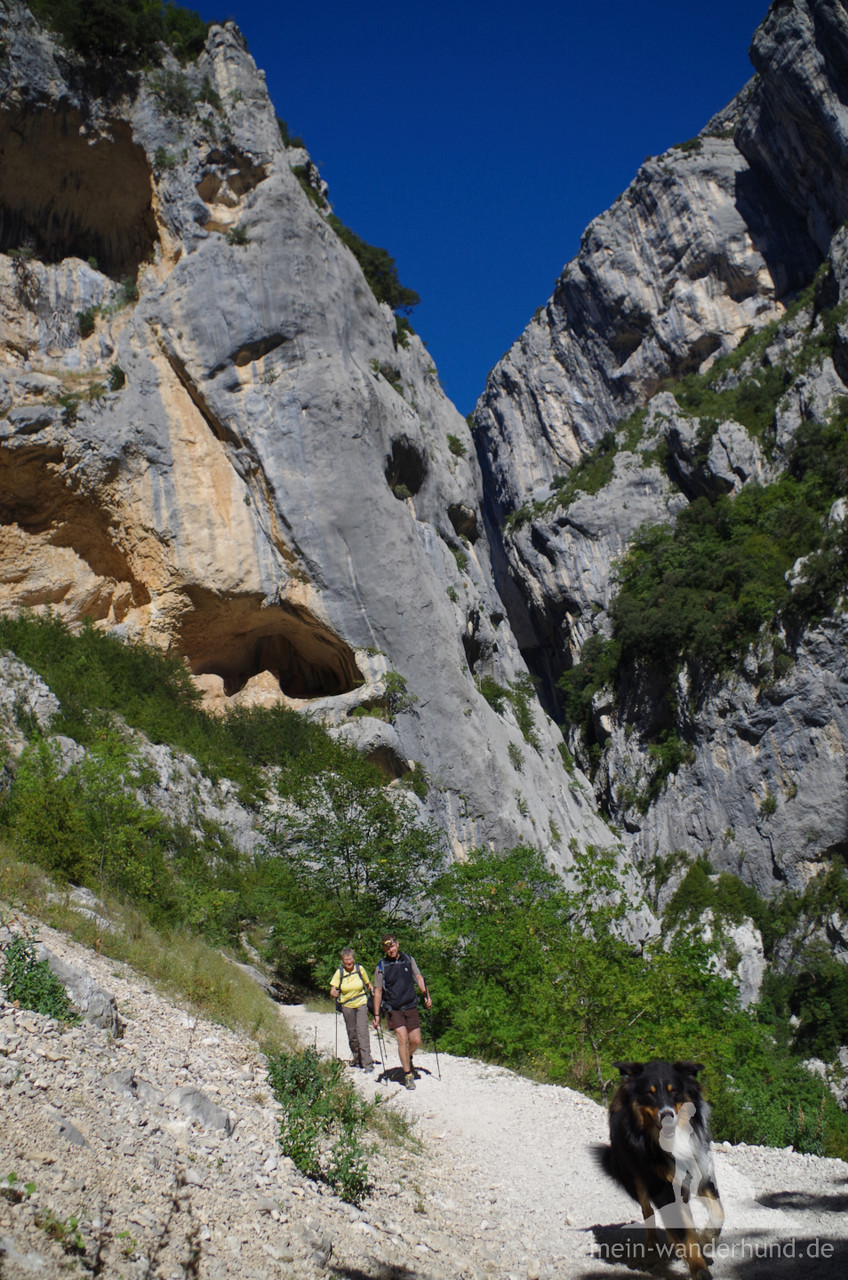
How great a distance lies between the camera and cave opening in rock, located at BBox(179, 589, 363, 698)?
1933 centimetres

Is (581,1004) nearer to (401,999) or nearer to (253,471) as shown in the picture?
(401,999)

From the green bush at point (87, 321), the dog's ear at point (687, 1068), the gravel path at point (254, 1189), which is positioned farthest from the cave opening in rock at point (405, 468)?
the dog's ear at point (687, 1068)

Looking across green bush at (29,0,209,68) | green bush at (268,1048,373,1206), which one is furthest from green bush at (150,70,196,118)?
green bush at (268,1048,373,1206)

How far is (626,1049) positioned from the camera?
7.66m

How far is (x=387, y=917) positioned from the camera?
33.4ft

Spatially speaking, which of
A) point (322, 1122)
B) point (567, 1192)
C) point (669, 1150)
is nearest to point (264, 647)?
point (322, 1122)

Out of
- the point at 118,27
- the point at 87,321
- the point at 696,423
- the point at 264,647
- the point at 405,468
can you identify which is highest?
the point at 118,27

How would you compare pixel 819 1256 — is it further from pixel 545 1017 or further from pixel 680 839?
pixel 680 839

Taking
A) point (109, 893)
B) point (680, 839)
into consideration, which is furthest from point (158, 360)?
point (680, 839)

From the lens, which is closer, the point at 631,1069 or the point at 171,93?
the point at 631,1069

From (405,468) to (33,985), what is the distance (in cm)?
2071

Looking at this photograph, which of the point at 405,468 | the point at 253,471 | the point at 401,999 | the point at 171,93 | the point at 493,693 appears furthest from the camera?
the point at 493,693

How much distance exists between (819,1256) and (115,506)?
18.8m

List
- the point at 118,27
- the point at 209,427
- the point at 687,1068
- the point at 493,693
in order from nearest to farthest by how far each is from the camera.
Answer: the point at 687,1068 → the point at 209,427 → the point at 118,27 → the point at 493,693
